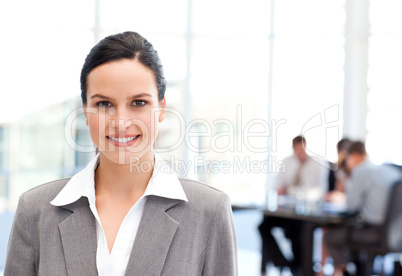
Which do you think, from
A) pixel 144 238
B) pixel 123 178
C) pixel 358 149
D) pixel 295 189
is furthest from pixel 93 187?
pixel 295 189

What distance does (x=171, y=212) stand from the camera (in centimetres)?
137

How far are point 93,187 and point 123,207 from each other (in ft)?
0.30

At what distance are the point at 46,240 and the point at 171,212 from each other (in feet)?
1.02

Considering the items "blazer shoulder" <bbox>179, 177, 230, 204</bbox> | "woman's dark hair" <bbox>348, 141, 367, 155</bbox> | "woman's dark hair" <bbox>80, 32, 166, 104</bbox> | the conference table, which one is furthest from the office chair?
"woman's dark hair" <bbox>80, 32, 166, 104</bbox>

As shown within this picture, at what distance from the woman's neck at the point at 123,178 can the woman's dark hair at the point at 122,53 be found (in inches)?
6.5

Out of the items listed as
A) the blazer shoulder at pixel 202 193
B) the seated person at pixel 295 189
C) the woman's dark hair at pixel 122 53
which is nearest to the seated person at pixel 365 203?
the seated person at pixel 295 189

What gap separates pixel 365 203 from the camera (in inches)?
175

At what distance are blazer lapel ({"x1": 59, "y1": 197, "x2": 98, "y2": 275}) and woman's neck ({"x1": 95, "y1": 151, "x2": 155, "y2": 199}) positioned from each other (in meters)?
0.07

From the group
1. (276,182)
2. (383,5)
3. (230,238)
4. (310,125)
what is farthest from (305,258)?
(383,5)

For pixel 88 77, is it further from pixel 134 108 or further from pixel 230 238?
pixel 230 238

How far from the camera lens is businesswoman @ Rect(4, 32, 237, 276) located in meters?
1.29

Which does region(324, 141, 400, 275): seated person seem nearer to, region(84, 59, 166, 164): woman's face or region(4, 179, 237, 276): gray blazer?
region(4, 179, 237, 276): gray blazer

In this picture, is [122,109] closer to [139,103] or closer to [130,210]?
[139,103]

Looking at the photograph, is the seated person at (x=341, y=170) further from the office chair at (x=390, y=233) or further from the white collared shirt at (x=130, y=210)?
the white collared shirt at (x=130, y=210)
